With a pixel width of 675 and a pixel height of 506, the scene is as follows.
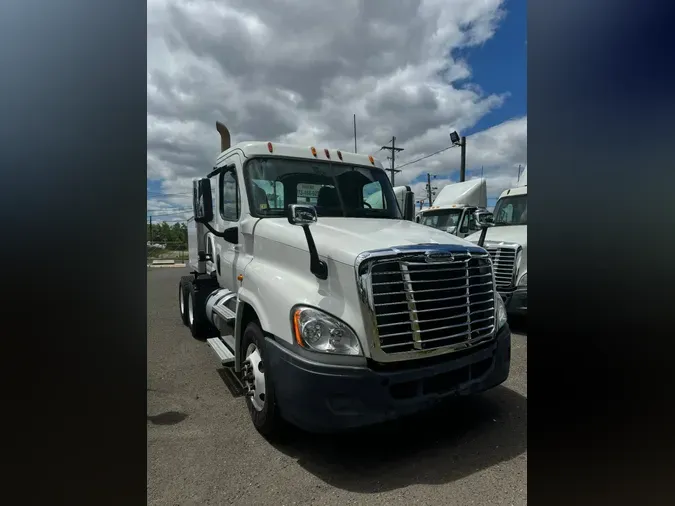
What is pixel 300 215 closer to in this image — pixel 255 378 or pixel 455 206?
pixel 255 378

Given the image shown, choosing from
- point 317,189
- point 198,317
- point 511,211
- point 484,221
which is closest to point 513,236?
point 511,211

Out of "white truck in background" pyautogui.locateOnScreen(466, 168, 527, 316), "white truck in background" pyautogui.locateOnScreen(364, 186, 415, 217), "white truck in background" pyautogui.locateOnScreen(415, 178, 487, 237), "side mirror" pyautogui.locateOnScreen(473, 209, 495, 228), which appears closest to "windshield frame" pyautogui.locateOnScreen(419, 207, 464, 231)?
"white truck in background" pyautogui.locateOnScreen(415, 178, 487, 237)

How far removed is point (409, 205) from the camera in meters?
4.62

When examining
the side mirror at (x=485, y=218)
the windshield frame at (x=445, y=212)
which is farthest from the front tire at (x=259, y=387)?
the windshield frame at (x=445, y=212)

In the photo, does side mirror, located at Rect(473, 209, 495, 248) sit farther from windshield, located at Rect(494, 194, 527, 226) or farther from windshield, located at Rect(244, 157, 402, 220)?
windshield, located at Rect(494, 194, 527, 226)

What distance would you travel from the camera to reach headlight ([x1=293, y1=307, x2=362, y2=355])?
242 cm

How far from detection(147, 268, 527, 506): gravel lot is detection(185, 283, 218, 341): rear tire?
1.91 meters

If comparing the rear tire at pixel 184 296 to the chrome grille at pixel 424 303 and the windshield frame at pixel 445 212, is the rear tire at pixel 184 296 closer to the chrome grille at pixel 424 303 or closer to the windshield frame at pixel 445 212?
the chrome grille at pixel 424 303

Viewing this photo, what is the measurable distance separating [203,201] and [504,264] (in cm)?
483
